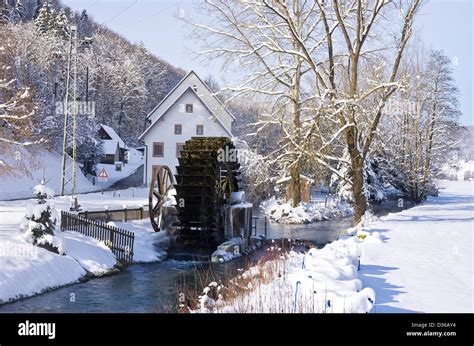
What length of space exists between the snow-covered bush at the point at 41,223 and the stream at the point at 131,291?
120 centimetres

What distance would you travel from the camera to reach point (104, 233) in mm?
13586

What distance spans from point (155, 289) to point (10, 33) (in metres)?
10.2

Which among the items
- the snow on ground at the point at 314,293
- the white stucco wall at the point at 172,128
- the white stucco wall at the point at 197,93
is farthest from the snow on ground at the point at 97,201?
the snow on ground at the point at 314,293

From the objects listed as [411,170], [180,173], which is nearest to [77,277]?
[180,173]

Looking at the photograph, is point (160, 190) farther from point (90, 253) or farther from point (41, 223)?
point (41, 223)

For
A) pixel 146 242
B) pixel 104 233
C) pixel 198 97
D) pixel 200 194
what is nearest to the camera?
pixel 104 233

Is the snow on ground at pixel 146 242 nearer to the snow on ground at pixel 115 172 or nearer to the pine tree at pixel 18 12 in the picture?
the pine tree at pixel 18 12

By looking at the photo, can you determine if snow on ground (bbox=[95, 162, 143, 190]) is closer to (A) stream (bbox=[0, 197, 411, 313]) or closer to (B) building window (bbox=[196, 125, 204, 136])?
(B) building window (bbox=[196, 125, 204, 136])

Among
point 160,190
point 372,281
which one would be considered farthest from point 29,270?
point 160,190

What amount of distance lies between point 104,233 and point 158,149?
7.46 meters

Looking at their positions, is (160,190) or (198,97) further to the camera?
(160,190)

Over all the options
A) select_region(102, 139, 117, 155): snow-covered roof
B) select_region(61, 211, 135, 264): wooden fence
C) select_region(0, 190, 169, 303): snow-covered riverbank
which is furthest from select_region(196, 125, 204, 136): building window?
select_region(61, 211, 135, 264): wooden fence
